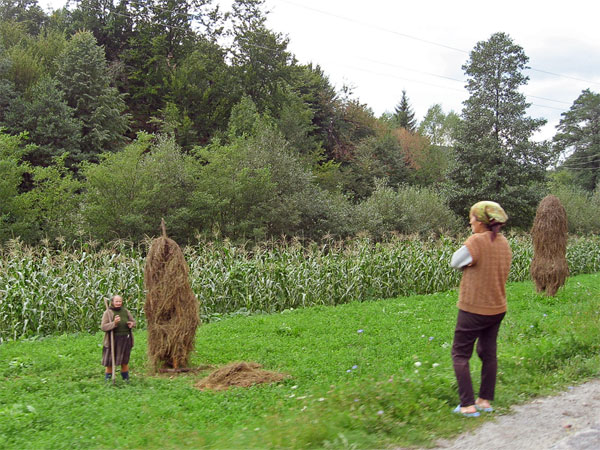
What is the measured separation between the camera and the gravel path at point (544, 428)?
14.3 feet

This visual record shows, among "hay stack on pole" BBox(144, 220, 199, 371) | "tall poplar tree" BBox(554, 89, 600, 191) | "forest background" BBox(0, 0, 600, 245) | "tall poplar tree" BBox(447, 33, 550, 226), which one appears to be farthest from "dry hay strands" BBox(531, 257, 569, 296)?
"tall poplar tree" BBox(554, 89, 600, 191)

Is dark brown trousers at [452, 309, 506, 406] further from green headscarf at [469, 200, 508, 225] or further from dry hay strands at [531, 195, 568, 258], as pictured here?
dry hay strands at [531, 195, 568, 258]

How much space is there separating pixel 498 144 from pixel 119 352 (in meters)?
36.3

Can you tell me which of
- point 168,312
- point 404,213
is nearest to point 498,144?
point 404,213

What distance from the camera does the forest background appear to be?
899 inches

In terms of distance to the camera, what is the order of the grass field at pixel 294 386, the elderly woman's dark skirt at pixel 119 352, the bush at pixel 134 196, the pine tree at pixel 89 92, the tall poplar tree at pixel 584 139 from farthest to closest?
1. the tall poplar tree at pixel 584 139
2. the pine tree at pixel 89 92
3. the bush at pixel 134 196
4. the elderly woman's dark skirt at pixel 119 352
5. the grass field at pixel 294 386

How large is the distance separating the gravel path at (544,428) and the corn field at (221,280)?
846 centimetres

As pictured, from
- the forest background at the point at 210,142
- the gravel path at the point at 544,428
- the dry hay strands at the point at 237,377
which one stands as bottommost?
the dry hay strands at the point at 237,377

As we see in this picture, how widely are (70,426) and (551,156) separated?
3998 cm

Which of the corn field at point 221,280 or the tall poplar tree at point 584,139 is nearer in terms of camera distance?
the corn field at point 221,280

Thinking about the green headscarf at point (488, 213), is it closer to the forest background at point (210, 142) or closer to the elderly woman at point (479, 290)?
the elderly woman at point (479, 290)

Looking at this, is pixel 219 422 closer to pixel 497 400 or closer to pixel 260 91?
pixel 497 400

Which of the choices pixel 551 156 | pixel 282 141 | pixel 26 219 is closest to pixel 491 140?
pixel 551 156

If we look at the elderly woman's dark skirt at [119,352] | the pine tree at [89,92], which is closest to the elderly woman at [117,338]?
the elderly woman's dark skirt at [119,352]
